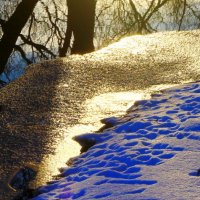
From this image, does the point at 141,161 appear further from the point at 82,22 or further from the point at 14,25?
the point at 14,25

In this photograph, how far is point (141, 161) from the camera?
12.7 ft

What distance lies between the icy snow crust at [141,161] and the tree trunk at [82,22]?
203 inches

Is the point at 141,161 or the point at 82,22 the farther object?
the point at 82,22

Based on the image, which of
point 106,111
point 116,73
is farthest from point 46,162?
point 116,73

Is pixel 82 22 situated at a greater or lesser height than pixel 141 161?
greater

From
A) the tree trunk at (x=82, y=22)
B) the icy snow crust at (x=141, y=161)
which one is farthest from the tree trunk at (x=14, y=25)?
the icy snow crust at (x=141, y=161)

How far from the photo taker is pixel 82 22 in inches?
397

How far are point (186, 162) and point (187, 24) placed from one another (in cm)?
1262

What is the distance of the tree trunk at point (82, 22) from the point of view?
32.9ft

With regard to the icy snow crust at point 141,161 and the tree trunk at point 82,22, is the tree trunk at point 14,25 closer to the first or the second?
the tree trunk at point 82,22

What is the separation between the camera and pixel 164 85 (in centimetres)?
628

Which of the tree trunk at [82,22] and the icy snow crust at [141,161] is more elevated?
the tree trunk at [82,22]

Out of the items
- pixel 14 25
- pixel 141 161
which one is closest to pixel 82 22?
pixel 14 25

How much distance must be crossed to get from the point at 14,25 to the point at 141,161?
22.7 ft
